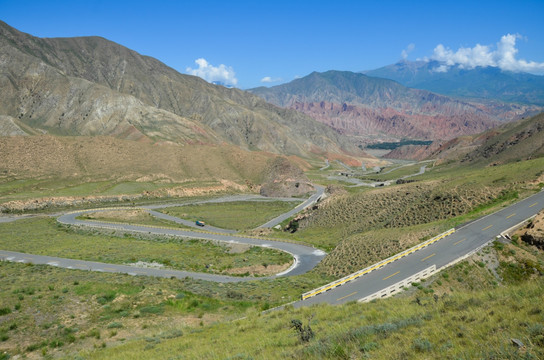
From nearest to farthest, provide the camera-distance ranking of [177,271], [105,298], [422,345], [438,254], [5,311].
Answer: [422,345], [5,311], [105,298], [438,254], [177,271]

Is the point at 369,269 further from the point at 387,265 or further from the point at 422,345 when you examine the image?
the point at 422,345

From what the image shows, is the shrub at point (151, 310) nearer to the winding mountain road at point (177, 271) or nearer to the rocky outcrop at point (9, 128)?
the winding mountain road at point (177, 271)

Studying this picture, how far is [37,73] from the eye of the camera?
6742 inches

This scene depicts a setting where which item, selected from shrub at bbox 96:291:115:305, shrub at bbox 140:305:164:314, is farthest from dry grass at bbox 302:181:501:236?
shrub at bbox 96:291:115:305

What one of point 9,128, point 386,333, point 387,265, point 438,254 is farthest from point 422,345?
point 9,128

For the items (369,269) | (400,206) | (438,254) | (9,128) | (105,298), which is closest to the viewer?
(105,298)

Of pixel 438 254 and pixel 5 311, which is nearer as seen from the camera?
pixel 5 311

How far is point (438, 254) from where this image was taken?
25.8 m

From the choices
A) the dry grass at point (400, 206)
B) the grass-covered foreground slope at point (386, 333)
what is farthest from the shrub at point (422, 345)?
the dry grass at point (400, 206)

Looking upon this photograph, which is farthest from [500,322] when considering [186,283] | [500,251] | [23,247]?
[23,247]

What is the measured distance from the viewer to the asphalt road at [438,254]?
2158 centimetres

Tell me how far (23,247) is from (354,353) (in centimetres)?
4456

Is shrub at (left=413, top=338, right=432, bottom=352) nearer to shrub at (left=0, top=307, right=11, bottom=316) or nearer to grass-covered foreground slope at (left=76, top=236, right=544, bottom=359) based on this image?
grass-covered foreground slope at (left=76, top=236, right=544, bottom=359)

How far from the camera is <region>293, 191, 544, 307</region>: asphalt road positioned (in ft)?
70.8
